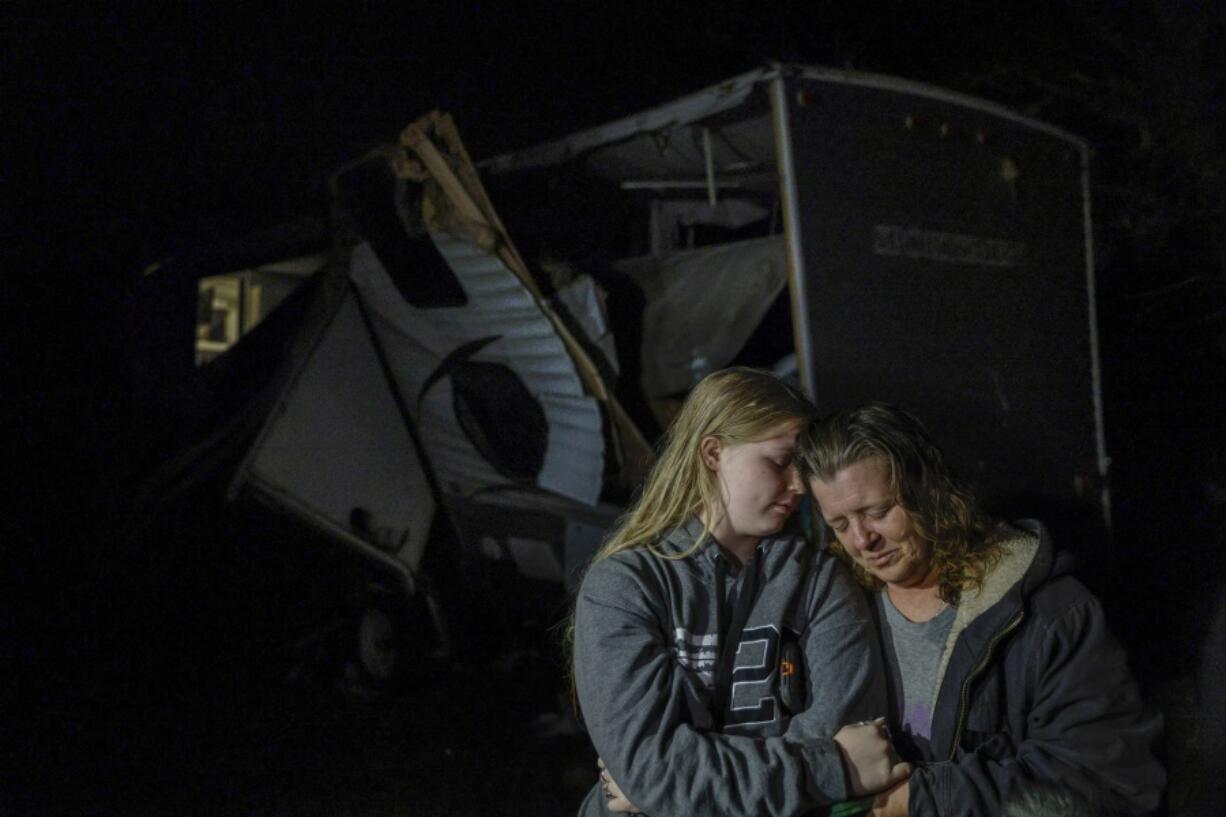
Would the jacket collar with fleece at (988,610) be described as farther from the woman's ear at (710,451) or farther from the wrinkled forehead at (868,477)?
the woman's ear at (710,451)

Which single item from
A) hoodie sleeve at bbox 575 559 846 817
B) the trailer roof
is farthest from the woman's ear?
the trailer roof

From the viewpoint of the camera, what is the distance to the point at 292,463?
667cm

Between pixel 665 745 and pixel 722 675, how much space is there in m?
0.23

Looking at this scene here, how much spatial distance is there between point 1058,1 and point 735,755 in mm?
9493

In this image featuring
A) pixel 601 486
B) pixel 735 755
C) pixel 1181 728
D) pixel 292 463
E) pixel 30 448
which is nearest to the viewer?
pixel 735 755

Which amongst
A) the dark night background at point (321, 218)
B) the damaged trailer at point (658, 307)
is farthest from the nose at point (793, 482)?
the damaged trailer at point (658, 307)

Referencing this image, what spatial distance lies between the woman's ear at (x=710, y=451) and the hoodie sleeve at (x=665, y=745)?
390 mm

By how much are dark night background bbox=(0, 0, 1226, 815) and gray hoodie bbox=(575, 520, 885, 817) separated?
1.20 metres

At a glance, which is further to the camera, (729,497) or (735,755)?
(729,497)

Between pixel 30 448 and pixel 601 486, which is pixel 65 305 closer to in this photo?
pixel 30 448

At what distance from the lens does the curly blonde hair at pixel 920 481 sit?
231 cm

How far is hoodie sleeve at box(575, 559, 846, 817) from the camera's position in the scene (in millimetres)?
2031

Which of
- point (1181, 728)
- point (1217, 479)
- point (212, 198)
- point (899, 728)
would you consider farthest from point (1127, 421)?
point (212, 198)

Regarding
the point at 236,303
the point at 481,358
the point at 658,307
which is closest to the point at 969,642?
the point at 658,307
